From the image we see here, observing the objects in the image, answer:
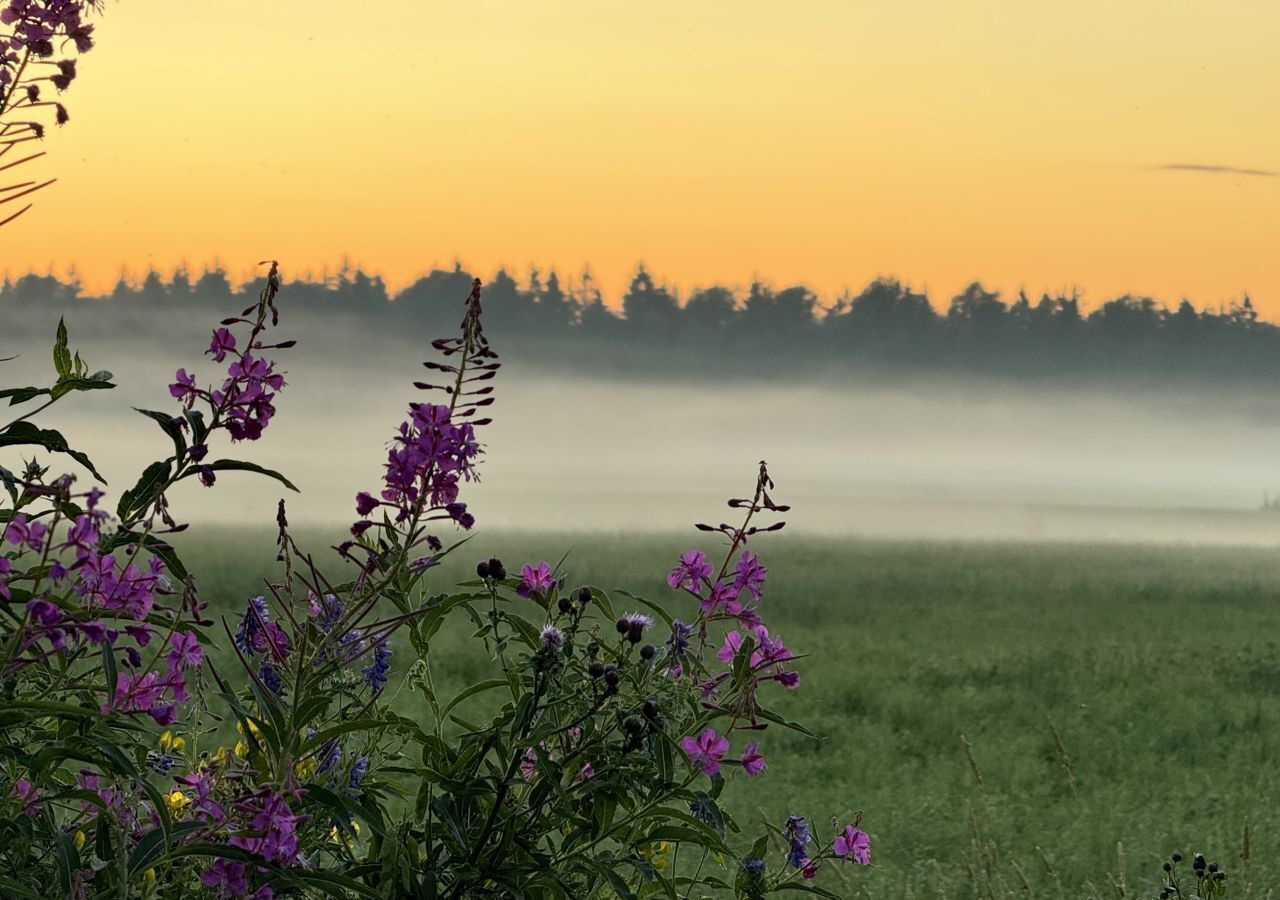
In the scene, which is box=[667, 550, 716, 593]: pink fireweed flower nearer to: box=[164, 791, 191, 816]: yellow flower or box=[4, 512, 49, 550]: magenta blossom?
box=[4, 512, 49, 550]: magenta blossom

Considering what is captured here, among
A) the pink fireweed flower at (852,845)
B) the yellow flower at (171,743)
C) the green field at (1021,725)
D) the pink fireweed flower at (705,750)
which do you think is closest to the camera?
the pink fireweed flower at (705,750)

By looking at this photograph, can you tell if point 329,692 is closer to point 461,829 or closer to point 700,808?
point 461,829

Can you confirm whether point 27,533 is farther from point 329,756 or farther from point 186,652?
point 329,756

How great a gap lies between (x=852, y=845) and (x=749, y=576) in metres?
0.82

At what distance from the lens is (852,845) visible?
11.5 feet

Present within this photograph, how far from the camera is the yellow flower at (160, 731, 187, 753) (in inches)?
148

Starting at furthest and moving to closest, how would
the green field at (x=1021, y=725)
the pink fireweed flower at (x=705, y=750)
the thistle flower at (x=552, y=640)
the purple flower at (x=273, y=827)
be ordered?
the green field at (x=1021, y=725) < the pink fireweed flower at (x=705, y=750) < the thistle flower at (x=552, y=640) < the purple flower at (x=273, y=827)

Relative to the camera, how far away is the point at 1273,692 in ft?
49.9

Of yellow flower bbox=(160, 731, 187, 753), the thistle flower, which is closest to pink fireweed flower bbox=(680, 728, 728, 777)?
the thistle flower

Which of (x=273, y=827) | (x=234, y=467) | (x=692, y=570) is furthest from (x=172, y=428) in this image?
(x=692, y=570)

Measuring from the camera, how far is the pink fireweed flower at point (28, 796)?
2.62 metres

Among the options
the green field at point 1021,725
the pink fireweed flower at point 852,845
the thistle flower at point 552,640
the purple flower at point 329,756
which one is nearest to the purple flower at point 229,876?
the purple flower at point 329,756

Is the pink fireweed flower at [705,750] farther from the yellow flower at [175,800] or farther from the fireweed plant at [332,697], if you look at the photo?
the yellow flower at [175,800]

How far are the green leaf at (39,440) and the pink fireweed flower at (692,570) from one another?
4.13 feet
